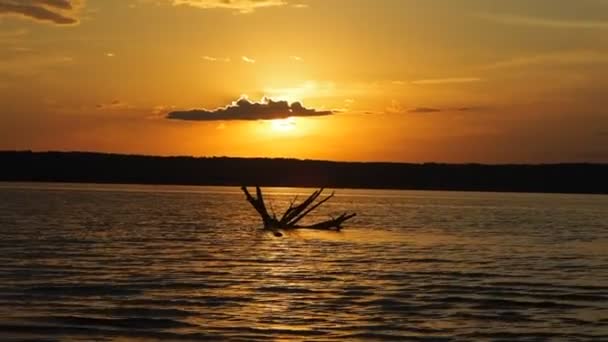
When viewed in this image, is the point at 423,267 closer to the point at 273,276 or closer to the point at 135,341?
the point at 273,276

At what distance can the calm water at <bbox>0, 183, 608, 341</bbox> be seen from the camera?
2188 centimetres

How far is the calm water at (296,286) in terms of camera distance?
21.9 metres

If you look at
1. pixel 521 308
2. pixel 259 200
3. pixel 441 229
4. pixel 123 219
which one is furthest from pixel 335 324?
pixel 123 219

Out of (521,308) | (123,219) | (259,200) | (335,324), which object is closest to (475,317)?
(521,308)

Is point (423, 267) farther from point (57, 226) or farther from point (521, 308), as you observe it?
point (57, 226)

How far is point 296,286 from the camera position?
29.4 meters

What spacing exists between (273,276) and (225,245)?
1373cm

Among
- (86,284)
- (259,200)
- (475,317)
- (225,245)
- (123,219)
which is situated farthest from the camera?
(123,219)

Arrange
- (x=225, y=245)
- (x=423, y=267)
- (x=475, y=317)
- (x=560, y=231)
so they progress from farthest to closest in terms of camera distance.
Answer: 1. (x=560, y=231)
2. (x=225, y=245)
3. (x=423, y=267)
4. (x=475, y=317)

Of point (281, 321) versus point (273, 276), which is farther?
point (273, 276)

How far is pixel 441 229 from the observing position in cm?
6150

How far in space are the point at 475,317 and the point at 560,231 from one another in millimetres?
38699

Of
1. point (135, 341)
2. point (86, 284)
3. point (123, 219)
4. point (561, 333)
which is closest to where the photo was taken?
point (135, 341)

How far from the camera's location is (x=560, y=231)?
60.8 m
